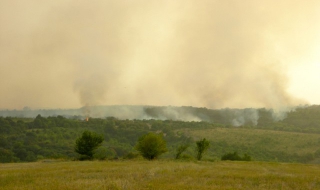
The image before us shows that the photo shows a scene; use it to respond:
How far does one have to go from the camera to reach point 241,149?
488 feet

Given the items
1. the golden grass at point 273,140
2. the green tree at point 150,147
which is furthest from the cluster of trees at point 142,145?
the golden grass at point 273,140

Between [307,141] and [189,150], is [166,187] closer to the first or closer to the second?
[189,150]

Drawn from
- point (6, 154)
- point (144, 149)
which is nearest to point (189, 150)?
point (144, 149)

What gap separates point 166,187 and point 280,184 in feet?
40.2

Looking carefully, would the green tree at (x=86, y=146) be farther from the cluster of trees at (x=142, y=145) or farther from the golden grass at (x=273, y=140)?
the golden grass at (x=273, y=140)

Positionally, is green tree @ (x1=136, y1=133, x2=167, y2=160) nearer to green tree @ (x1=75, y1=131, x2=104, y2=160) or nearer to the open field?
green tree @ (x1=75, y1=131, x2=104, y2=160)

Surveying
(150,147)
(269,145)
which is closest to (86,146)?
(150,147)

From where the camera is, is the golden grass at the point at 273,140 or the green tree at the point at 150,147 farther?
the golden grass at the point at 273,140

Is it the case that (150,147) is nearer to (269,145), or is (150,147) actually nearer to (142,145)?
(142,145)

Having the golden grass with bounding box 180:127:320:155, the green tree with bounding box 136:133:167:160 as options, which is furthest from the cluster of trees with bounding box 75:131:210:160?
the golden grass with bounding box 180:127:320:155

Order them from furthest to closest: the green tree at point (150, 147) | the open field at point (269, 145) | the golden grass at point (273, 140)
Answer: the golden grass at point (273, 140) < the open field at point (269, 145) < the green tree at point (150, 147)

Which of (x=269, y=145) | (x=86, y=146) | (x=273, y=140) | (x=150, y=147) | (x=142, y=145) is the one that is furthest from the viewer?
(x=273, y=140)

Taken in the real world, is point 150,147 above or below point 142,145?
below

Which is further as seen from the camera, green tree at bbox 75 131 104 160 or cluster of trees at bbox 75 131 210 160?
green tree at bbox 75 131 104 160
